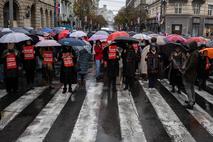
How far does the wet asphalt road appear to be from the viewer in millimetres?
7617

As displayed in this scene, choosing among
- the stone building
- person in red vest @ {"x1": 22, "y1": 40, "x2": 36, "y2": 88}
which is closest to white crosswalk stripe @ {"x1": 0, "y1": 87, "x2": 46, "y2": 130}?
person in red vest @ {"x1": 22, "y1": 40, "x2": 36, "y2": 88}

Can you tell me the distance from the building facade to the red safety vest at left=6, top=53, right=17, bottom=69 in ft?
156

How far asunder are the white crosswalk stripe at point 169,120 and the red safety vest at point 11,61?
422 centimetres

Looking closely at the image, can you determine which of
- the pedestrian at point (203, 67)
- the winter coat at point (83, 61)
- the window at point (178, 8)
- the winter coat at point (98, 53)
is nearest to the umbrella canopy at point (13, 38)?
the winter coat at point (83, 61)

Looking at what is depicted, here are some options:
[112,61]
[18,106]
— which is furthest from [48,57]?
[18,106]

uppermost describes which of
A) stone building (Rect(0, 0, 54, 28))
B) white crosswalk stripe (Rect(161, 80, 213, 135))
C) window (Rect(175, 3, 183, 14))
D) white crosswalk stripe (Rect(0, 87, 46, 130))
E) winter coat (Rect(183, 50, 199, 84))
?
window (Rect(175, 3, 183, 14))

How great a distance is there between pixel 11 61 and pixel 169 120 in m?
5.36

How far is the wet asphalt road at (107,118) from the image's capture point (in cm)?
762

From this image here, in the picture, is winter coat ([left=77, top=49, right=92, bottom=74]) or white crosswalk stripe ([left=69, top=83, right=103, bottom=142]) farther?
winter coat ([left=77, top=49, right=92, bottom=74])

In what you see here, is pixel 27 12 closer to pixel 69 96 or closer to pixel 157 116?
pixel 69 96

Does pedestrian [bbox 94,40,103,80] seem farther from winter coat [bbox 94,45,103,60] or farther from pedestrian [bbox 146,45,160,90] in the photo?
pedestrian [bbox 146,45,160,90]

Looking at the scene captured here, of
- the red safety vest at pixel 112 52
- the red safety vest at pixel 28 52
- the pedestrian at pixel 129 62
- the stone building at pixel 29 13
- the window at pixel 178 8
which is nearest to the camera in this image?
the pedestrian at pixel 129 62

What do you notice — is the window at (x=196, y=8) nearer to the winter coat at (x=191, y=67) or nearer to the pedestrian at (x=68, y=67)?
the pedestrian at (x=68, y=67)

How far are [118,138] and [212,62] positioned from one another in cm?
817
